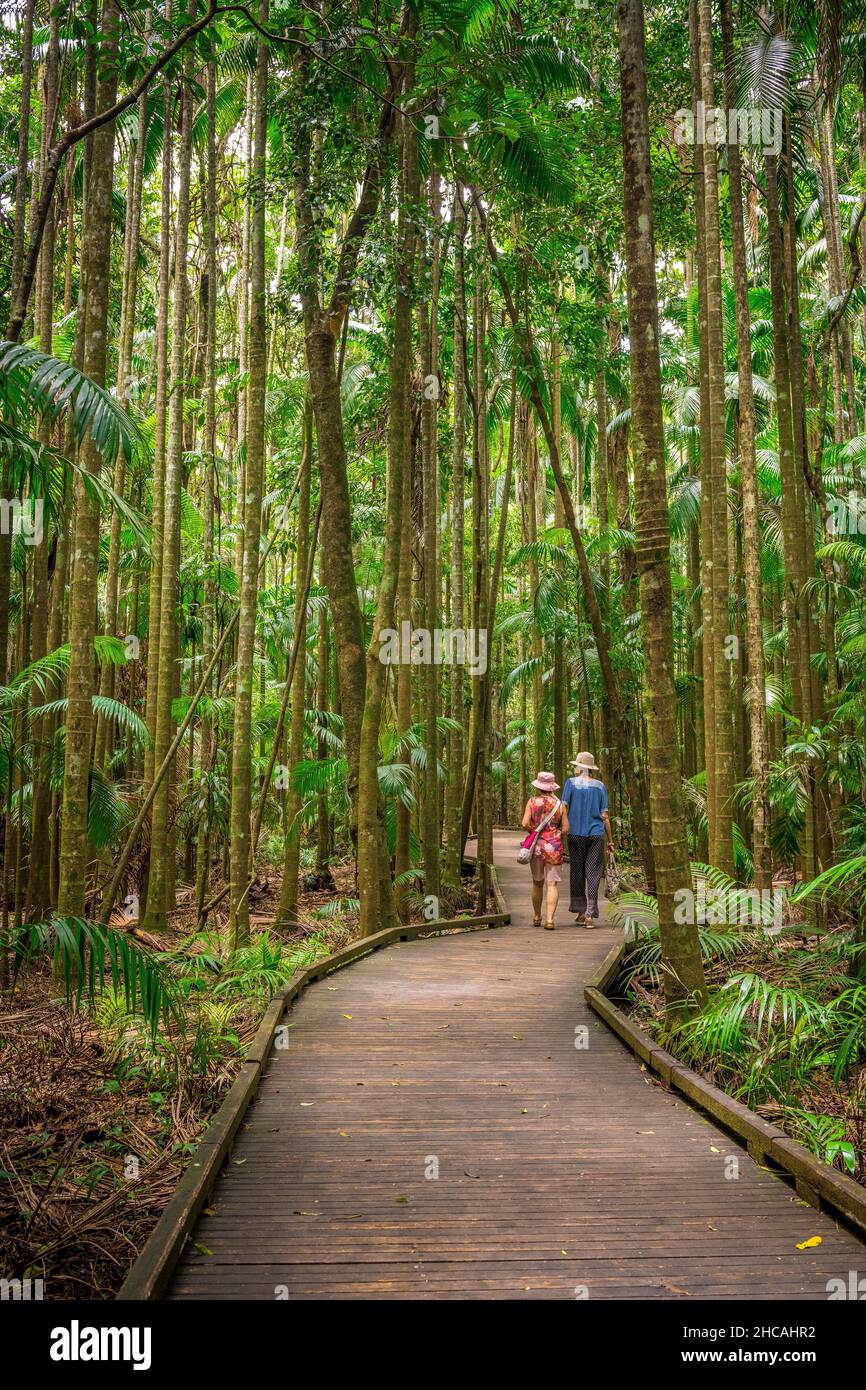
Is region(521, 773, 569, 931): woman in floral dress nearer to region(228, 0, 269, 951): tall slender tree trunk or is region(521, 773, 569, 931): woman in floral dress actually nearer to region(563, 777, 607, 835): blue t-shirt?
region(563, 777, 607, 835): blue t-shirt

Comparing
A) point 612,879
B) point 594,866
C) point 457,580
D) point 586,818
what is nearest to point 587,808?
point 586,818

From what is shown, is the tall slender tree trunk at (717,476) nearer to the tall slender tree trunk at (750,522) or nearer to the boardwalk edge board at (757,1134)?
the tall slender tree trunk at (750,522)

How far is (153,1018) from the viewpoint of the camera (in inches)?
179

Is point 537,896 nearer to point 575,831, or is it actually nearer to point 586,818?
point 575,831

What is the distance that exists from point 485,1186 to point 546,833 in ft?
23.4

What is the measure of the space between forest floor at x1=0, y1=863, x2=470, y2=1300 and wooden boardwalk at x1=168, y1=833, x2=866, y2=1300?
374 mm

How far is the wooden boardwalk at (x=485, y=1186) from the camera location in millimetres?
3703

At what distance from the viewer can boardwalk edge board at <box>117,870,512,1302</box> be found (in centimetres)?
346

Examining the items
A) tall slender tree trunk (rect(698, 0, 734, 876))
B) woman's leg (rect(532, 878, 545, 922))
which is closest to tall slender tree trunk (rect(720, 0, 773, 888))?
tall slender tree trunk (rect(698, 0, 734, 876))

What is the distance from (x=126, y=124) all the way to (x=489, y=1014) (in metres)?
11.1

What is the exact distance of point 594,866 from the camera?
1191 centimetres

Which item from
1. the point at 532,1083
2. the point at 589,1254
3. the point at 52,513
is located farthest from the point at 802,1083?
the point at 52,513

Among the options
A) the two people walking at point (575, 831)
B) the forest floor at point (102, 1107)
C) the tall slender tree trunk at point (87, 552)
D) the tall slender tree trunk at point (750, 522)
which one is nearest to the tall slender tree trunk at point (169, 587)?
the forest floor at point (102, 1107)

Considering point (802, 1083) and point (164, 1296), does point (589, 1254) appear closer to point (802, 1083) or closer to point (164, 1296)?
point (164, 1296)
